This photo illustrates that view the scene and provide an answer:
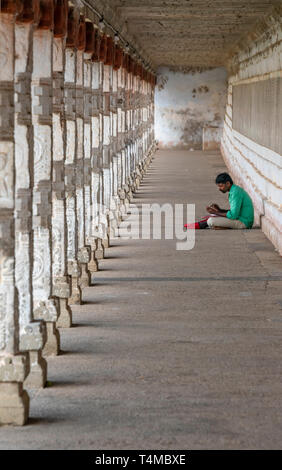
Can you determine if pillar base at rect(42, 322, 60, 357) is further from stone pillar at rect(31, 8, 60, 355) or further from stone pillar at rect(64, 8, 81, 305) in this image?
stone pillar at rect(64, 8, 81, 305)

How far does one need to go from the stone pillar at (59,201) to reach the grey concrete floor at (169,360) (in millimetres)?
304

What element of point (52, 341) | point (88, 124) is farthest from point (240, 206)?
point (52, 341)

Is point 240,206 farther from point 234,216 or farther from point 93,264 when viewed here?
point 93,264

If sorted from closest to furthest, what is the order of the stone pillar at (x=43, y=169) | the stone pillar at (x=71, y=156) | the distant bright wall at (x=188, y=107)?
the stone pillar at (x=43, y=169)
the stone pillar at (x=71, y=156)
the distant bright wall at (x=188, y=107)

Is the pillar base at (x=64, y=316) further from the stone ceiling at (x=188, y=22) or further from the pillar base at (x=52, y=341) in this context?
the stone ceiling at (x=188, y=22)

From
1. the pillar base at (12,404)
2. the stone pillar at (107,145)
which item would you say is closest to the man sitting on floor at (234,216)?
the stone pillar at (107,145)

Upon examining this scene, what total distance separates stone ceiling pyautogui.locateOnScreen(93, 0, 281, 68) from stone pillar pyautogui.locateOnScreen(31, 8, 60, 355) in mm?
4305

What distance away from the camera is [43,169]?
277 inches

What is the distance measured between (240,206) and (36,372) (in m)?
8.54

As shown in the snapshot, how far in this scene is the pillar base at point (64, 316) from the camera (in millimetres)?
7949

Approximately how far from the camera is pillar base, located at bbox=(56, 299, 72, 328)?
7.95m

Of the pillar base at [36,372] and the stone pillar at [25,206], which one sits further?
the pillar base at [36,372]

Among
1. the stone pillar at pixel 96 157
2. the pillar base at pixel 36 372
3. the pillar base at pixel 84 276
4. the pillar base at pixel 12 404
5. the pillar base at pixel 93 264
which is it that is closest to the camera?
the pillar base at pixel 12 404
